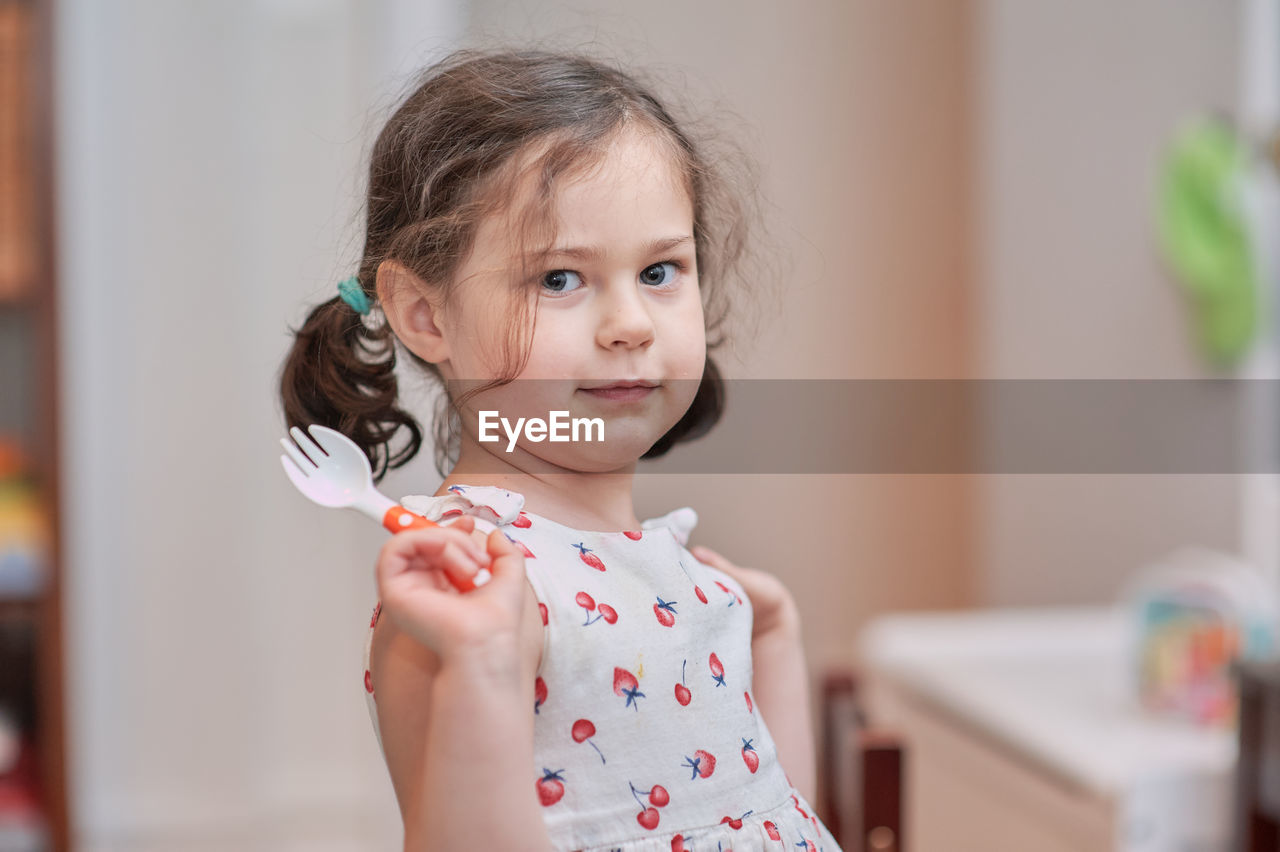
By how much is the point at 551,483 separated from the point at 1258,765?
82 centimetres

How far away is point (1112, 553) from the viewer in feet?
6.88

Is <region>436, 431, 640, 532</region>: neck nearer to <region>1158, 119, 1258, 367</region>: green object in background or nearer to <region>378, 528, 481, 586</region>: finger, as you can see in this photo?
<region>378, 528, 481, 586</region>: finger

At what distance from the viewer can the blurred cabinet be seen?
1.64 metres

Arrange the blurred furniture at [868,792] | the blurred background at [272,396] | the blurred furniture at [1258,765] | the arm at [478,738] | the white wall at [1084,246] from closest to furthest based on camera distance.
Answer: the arm at [478,738], the blurred furniture at [868,792], the blurred furniture at [1258,765], the blurred background at [272,396], the white wall at [1084,246]

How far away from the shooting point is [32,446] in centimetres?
177

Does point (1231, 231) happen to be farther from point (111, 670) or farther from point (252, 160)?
point (111, 670)

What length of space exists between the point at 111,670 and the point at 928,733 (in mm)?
1191

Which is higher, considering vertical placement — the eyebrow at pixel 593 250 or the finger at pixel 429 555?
the eyebrow at pixel 593 250

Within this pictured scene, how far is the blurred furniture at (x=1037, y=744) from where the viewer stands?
1.20 metres

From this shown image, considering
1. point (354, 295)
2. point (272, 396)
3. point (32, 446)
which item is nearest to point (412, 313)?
point (354, 295)

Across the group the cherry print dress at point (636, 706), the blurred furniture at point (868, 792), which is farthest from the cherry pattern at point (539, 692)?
the blurred furniture at point (868, 792)

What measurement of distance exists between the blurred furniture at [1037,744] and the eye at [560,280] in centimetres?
73

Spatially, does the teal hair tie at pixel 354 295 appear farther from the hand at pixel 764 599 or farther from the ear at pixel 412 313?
the hand at pixel 764 599

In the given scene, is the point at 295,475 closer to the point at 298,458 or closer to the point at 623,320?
the point at 298,458
